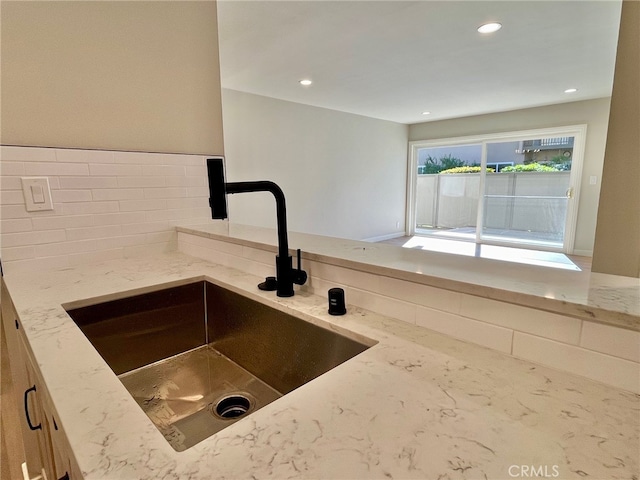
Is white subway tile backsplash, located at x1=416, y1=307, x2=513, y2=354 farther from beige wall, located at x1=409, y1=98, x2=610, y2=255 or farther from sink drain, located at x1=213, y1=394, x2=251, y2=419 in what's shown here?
beige wall, located at x1=409, y1=98, x2=610, y2=255

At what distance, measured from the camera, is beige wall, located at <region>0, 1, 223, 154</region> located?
129 cm

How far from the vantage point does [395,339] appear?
751mm

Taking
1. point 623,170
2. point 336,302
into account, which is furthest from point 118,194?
point 623,170

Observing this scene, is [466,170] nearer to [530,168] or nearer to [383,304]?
[530,168]

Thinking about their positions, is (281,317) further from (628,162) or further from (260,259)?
(628,162)

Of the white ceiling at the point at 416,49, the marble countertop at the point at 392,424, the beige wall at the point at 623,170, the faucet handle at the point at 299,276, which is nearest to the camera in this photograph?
the marble countertop at the point at 392,424

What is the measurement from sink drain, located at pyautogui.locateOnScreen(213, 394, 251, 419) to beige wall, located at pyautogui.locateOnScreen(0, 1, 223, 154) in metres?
1.22

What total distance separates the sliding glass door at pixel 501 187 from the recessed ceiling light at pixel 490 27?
3597 millimetres

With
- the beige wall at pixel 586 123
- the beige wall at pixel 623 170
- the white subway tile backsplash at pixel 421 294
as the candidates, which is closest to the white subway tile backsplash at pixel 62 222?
the white subway tile backsplash at pixel 421 294

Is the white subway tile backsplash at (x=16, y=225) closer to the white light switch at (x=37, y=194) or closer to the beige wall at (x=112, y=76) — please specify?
the white light switch at (x=37, y=194)

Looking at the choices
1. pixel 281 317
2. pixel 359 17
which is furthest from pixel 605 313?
pixel 359 17

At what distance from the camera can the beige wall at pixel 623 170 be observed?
4.50 ft

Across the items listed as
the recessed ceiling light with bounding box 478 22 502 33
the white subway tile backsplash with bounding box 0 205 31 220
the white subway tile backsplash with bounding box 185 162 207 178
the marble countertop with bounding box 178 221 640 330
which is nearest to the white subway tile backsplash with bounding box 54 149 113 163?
the white subway tile backsplash with bounding box 0 205 31 220

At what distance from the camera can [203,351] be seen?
1.25 m
